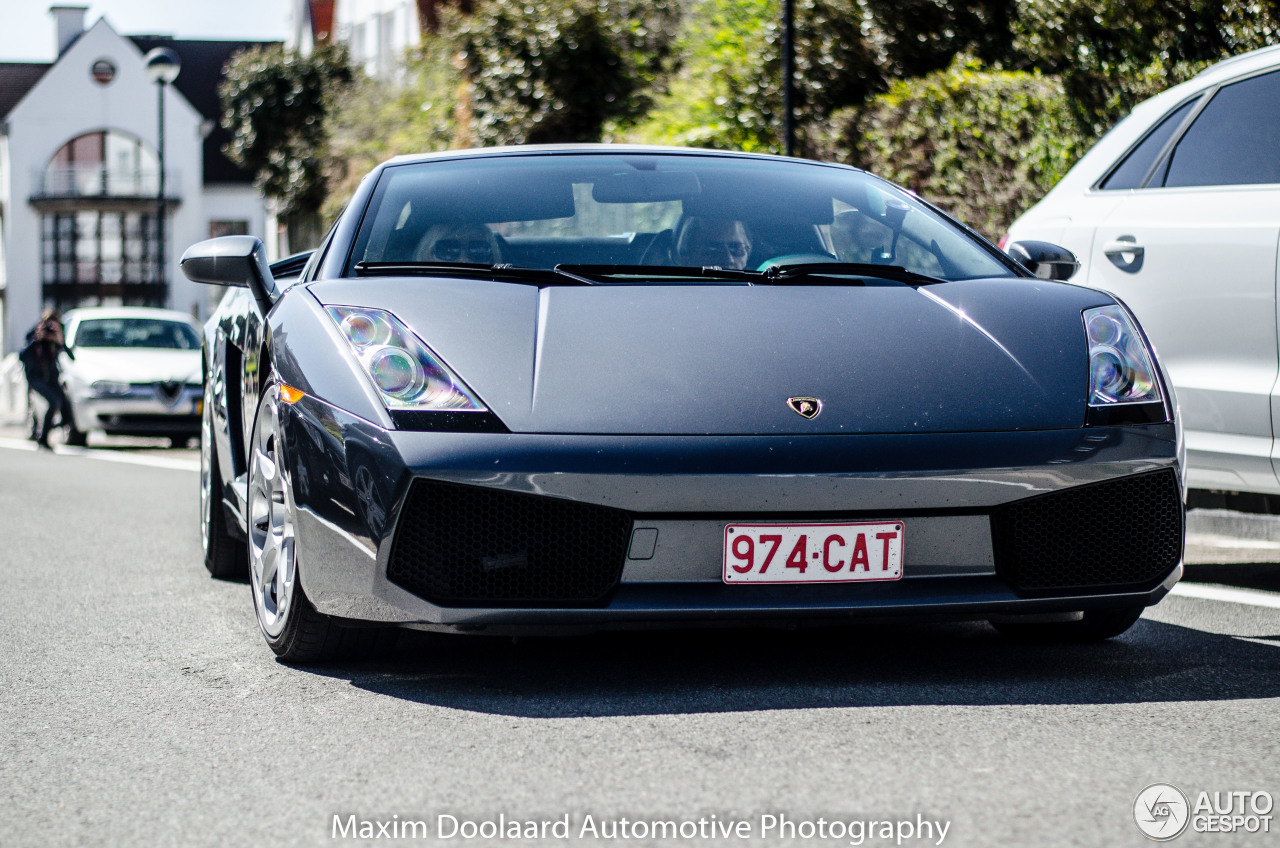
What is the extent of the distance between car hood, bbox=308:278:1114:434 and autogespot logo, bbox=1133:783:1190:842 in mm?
986

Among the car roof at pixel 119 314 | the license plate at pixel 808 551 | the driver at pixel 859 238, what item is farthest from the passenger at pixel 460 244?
the car roof at pixel 119 314

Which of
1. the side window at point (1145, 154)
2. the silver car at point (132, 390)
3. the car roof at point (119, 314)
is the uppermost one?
the side window at point (1145, 154)

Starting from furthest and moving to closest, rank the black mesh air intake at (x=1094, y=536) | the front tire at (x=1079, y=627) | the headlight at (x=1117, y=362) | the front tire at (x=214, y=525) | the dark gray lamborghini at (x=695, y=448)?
the front tire at (x=214, y=525), the front tire at (x=1079, y=627), the headlight at (x=1117, y=362), the black mesh air intake at (x=1094, y=536), the dark gray lamborghini at (x=695, y=448)

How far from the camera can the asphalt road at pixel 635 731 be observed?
279 cm

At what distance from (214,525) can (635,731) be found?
9.19ft

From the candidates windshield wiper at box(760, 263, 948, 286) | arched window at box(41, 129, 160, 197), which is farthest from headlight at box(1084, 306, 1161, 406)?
arched window at box(41, 129, 160, 197)

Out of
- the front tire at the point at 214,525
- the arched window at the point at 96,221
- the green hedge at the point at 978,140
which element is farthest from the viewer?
the arched window at the point at 96,221

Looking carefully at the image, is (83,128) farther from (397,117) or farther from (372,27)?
(397,117)

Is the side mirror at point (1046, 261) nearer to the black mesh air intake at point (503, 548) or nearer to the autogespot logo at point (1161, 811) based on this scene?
the black mesh air intake at point (503, 548)

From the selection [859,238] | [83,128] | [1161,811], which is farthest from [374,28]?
[1161,811]

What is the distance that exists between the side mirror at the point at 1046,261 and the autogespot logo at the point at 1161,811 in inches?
81.3

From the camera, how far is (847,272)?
420cm

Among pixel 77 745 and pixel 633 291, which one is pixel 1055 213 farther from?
pixel 77 745

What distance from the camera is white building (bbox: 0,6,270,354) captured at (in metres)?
60.5
